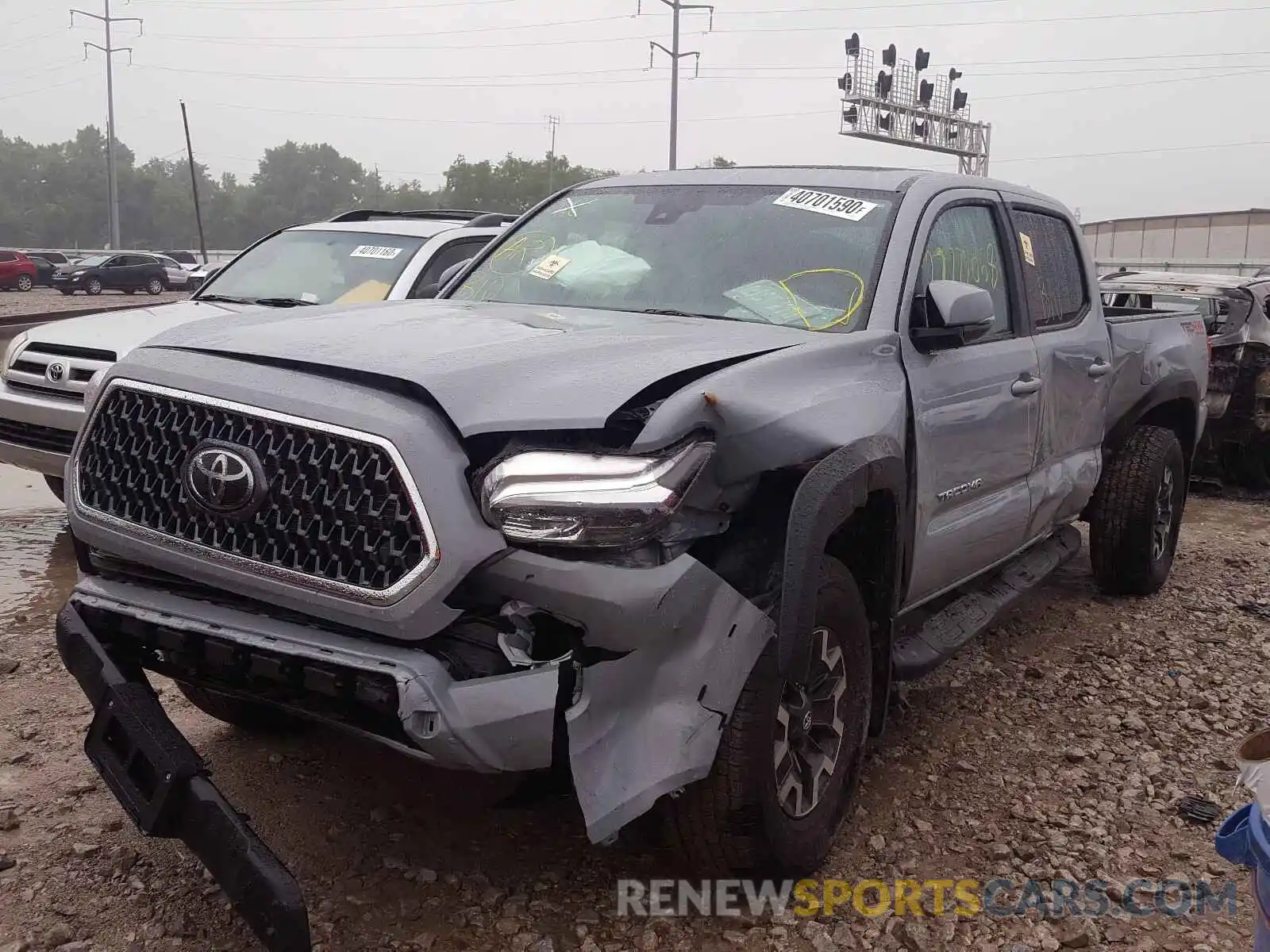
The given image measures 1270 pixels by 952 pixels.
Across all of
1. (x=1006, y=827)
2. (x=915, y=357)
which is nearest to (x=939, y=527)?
(x=915, y=357)

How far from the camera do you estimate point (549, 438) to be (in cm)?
253

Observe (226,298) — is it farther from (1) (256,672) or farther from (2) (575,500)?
(2) (575,500)

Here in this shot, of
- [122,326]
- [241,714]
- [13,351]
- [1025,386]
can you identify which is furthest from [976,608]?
[13,351]

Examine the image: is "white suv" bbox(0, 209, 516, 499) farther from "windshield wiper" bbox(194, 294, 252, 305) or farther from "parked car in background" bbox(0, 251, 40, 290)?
"parked car in background" bbox(0, 251, 40, 290)

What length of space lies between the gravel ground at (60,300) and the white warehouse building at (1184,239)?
30.3 metres

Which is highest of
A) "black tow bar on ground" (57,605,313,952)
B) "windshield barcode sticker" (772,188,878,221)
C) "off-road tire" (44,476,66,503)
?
"windshield barcode sticker" (772,188,878,221)

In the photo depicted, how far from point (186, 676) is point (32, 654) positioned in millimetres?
2219

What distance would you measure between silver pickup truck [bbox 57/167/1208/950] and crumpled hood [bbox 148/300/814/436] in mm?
13

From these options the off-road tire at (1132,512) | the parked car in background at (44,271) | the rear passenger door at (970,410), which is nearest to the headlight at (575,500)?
the rear passenger door at (970,410)

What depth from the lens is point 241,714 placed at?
373cm

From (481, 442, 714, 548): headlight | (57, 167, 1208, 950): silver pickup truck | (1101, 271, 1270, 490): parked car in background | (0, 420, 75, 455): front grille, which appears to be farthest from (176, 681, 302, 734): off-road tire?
(1101, 271, 1270, 490): parked car in background

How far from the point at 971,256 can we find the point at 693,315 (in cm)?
125

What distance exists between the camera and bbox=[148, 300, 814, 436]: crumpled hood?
2520 millimetres

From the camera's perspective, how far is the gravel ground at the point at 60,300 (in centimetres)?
2503
